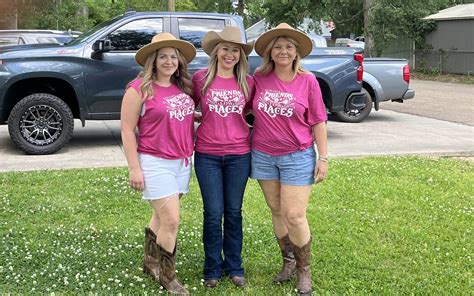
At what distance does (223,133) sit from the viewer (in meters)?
3.57

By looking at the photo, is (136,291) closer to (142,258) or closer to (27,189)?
(142,258)

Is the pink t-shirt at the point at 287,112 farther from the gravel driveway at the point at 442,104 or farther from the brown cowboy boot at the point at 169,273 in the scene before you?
the gravel driveway at the point at 442,104

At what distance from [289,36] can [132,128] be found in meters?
1.12

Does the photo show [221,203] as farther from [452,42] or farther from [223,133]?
[452,42]

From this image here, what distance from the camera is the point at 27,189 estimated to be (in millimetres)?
6062

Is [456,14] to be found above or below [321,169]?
above

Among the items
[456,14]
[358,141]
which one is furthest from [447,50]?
[358,141]

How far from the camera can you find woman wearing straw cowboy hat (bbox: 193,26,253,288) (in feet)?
11.7

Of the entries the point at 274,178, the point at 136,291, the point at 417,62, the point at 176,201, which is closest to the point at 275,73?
the point at 274,178

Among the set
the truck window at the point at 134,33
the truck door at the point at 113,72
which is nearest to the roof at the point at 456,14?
the truck window at the point at 134,33

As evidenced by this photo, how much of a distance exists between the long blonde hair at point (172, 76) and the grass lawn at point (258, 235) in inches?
51.3

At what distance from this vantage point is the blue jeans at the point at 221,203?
143 inches

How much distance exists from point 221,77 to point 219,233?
1005 mm

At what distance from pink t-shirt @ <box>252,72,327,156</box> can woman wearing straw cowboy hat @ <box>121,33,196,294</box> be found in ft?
1.49
